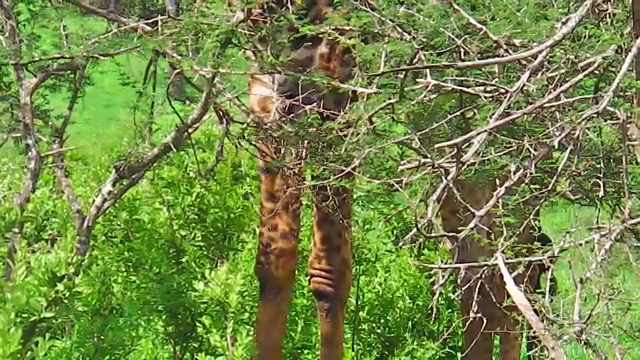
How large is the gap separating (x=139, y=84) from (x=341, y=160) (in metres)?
0.70

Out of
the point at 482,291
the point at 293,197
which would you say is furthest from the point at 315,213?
the point at 482,291

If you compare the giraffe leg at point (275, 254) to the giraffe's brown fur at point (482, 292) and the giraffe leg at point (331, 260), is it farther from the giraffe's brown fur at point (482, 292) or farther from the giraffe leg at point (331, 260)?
the giraffe's brown fur at point (482, 292)

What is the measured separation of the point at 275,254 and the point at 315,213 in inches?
6.2

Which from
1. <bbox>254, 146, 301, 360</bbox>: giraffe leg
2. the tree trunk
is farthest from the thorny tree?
<bbox>254, 146, 301, 360</bbox>: giraffe leg

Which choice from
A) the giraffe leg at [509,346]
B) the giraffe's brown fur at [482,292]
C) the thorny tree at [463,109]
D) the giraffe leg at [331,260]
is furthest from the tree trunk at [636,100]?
the giraffe leg at [509,346]

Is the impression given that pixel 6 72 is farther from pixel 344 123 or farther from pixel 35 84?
pixel 344 123

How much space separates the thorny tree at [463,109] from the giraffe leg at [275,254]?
18cm

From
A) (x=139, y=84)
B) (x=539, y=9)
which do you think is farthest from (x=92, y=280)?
(x=539, y=9)

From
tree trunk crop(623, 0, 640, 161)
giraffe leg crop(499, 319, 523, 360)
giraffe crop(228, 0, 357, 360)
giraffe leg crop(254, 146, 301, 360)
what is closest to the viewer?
tree trunk crop(623, 0, 640, 161)

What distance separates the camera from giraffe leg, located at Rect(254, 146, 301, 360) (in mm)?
2352

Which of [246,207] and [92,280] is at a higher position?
[246,207]

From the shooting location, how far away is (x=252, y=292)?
3025 millimetres

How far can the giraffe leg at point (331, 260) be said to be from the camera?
2.38m

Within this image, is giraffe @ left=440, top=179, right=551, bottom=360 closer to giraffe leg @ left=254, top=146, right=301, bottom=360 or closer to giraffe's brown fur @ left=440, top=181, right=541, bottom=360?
giraffe's brown fur @ left=440, top=181, right=541, bottom=360
